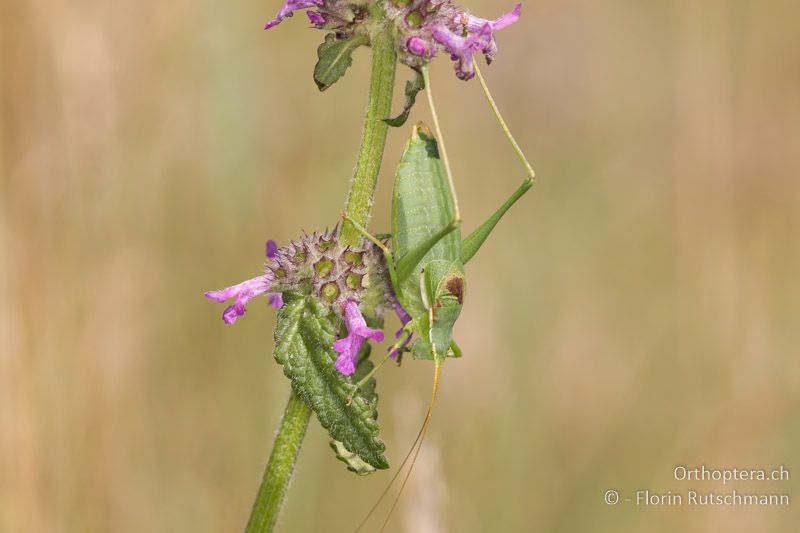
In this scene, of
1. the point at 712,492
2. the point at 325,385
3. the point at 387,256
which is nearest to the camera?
the point at 325,385

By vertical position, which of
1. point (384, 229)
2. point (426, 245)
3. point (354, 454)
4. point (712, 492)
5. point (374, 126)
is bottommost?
point (712, 492)

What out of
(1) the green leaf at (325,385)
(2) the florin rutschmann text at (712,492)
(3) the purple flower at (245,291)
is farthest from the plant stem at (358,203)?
(2) the florin rutschmann text at (712,492)

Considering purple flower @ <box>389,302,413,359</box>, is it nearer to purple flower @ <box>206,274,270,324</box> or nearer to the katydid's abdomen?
the katydid's abdomen

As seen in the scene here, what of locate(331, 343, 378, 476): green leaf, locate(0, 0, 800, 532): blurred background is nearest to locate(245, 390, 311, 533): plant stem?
A: locate(331, 343, 378, 476): green leaf

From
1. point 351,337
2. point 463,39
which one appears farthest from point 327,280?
point 463,39

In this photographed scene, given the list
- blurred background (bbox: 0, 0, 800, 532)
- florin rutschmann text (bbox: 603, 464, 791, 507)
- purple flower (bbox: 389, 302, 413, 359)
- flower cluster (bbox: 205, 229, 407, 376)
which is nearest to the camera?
flower cluster (bbox: 205, 229, 407, 376)

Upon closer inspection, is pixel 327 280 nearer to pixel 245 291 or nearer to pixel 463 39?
pixel 245 291
